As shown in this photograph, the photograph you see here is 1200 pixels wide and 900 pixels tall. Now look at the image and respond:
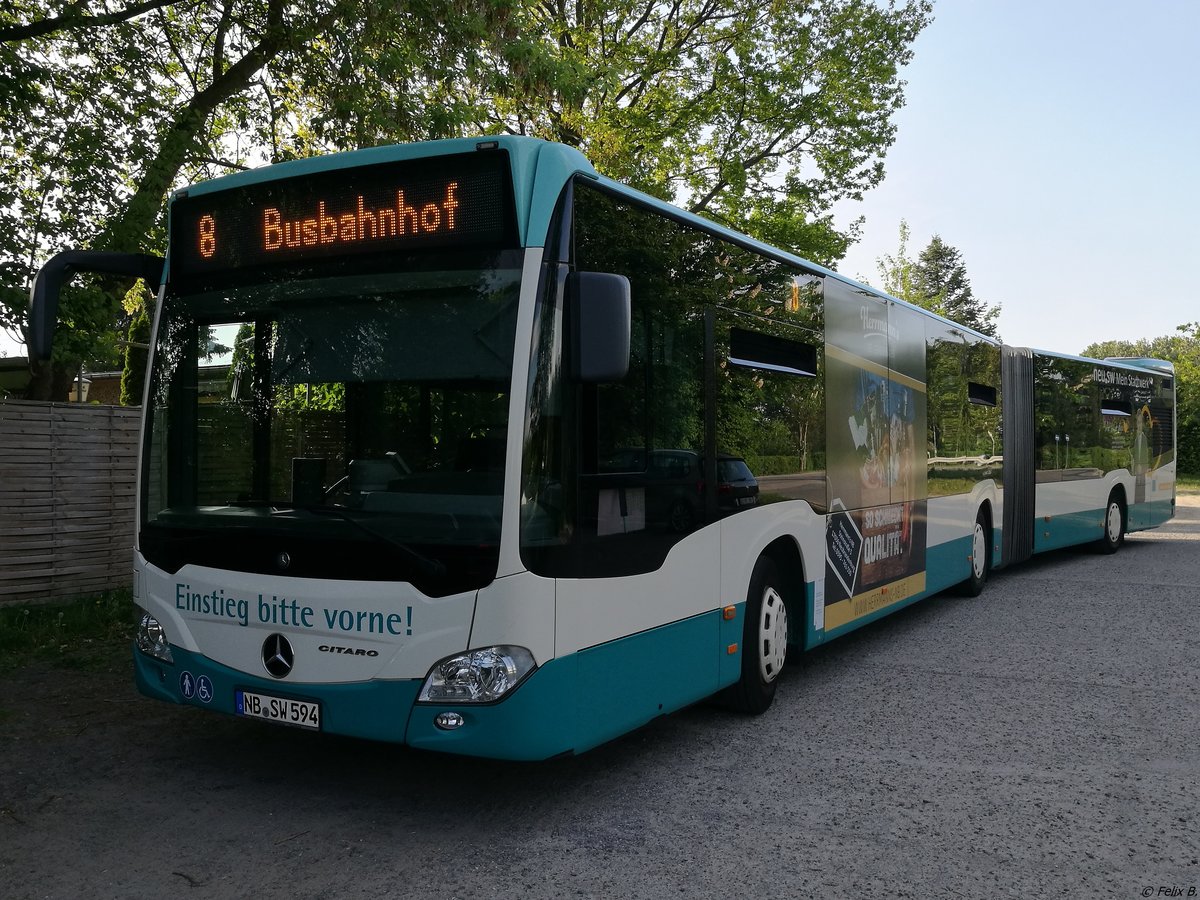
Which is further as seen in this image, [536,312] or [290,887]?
[536,312]

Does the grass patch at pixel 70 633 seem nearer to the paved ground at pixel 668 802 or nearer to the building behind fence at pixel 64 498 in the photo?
the building behind fence at pixel 64 498

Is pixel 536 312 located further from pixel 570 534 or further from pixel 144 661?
pixel 144 661

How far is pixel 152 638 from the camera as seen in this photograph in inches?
197

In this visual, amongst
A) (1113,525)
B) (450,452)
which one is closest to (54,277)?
(450,452)

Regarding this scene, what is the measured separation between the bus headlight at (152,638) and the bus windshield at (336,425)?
319 mm

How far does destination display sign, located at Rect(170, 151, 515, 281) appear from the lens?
4320mm

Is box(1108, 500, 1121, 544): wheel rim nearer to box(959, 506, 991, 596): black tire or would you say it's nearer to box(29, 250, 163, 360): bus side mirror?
box(959, 506, 991, 596): black tire

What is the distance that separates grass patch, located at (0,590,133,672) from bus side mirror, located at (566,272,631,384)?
5.18m

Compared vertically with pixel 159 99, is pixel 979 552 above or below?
below

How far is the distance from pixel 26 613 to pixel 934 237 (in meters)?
83.8

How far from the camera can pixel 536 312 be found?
4.18m

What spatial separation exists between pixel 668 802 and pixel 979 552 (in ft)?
25.4

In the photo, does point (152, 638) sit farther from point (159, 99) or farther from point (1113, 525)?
point (1113, 525)

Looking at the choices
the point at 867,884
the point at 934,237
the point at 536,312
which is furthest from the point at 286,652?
the point at 934,237
